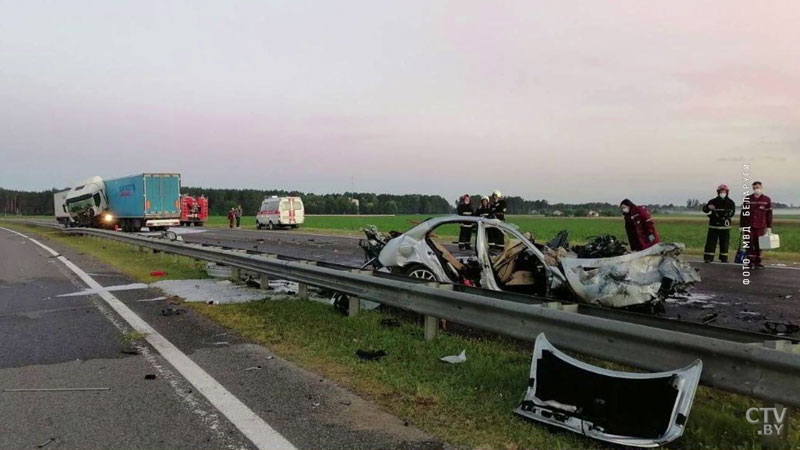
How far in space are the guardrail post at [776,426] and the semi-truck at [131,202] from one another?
3186cm

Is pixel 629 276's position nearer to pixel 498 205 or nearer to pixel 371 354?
pixel 371 354

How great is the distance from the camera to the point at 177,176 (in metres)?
32.6

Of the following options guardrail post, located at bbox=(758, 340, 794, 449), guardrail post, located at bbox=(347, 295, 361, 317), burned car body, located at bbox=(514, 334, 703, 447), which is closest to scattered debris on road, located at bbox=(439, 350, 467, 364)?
burned car body, located at bbox=(514, 334, 703, 447)

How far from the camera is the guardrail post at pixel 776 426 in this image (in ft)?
10.6

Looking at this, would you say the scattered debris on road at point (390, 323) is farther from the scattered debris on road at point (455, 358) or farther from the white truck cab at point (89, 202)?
the white truck cab at point (89, 202)

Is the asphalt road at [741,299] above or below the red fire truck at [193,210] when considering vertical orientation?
below

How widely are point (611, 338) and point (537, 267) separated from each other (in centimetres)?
321

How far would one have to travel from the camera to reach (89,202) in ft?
119

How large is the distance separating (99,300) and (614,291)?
753cm

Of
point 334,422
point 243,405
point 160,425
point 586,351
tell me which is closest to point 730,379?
point 586,351

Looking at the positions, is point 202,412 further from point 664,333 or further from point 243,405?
point 664,333

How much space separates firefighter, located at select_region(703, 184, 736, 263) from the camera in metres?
13.6

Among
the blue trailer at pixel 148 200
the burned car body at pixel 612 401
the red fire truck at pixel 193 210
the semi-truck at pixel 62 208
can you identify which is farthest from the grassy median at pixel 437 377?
the red fire truck at pixel 193 210

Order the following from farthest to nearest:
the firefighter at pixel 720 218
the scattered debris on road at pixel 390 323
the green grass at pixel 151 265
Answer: the firefighter at pixel 720 218 → the green grass at pixel 151 265 → the scattered debris on road at pixel 390 323
